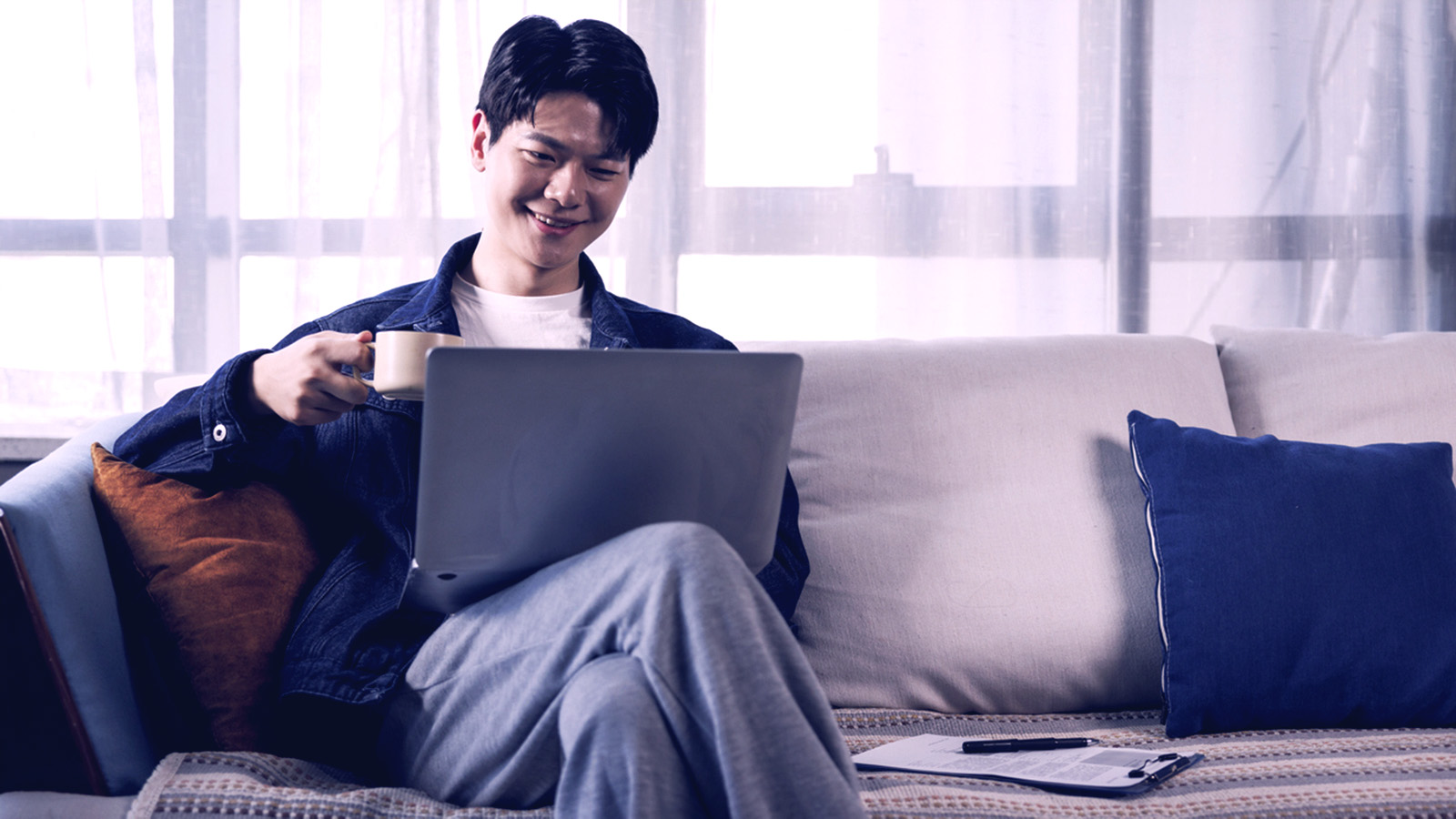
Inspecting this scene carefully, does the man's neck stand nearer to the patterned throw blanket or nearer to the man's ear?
the man's ear

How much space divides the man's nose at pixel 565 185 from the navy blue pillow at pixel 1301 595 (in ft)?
2.82

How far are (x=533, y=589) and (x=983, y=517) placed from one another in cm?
72

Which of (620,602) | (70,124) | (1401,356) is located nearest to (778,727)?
(620,602)

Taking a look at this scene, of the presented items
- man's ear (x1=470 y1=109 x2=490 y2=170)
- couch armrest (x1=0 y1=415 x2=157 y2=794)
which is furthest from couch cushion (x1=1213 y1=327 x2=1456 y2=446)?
couch armrest (x1=0 y1=415 x2=157 y2=794)

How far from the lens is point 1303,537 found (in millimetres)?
1292

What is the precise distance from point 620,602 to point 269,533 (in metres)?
0.53

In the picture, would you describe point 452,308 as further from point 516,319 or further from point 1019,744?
point 1019,744

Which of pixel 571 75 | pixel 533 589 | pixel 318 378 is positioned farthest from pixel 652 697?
pixel 571 75

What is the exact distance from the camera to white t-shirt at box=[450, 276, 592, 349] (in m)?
1.45

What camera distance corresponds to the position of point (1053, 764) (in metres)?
Answer: 1.13

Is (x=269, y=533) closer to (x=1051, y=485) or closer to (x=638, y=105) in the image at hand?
(x=638, y=105)

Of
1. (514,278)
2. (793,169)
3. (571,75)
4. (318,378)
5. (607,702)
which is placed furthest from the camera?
(793,169)

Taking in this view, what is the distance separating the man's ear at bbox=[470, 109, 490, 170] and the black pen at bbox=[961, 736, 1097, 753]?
999 millimetres

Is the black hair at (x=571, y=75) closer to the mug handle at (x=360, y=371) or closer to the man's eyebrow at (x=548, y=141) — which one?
the man's eyebrow at (x=548, y=141)
